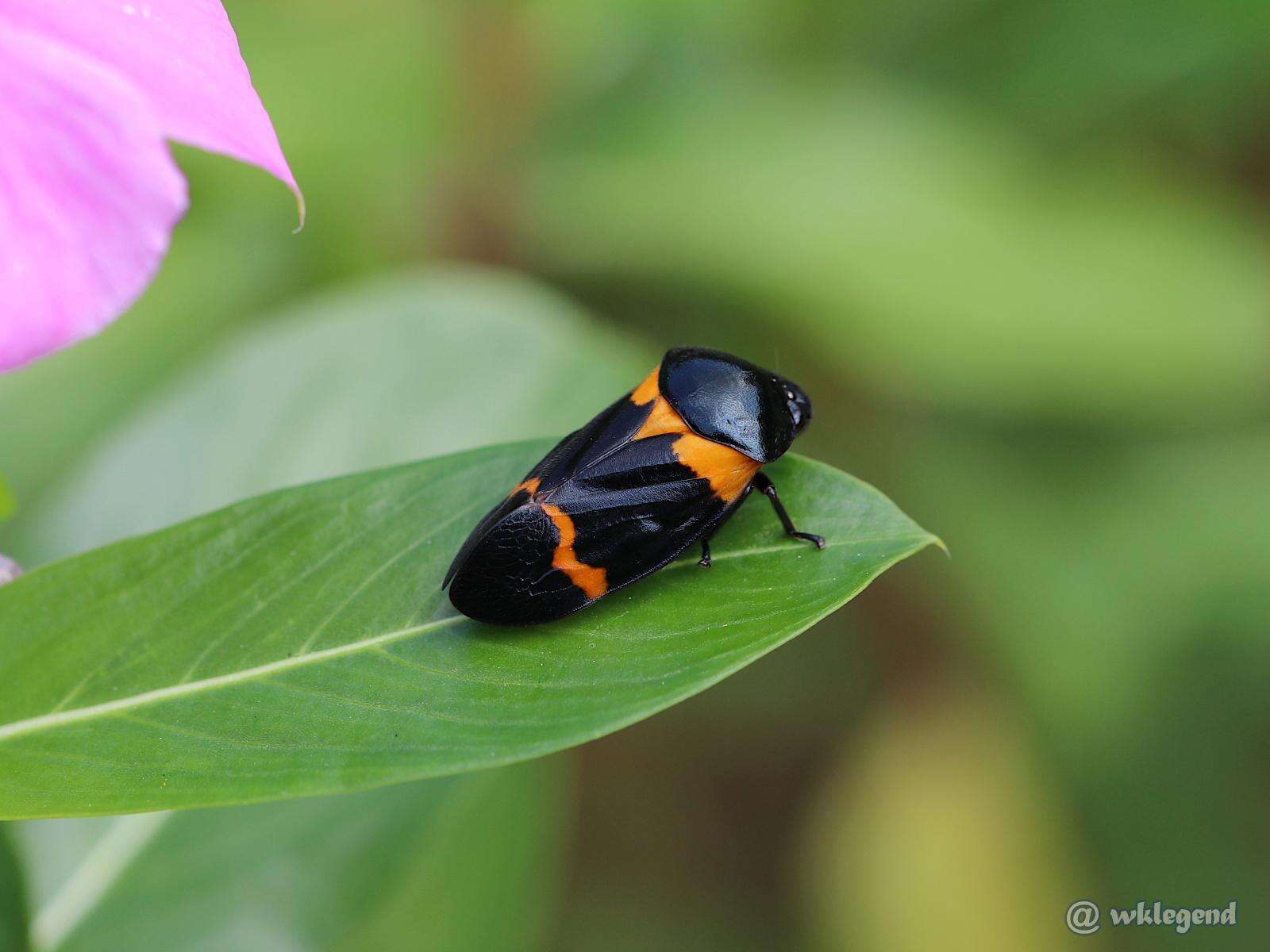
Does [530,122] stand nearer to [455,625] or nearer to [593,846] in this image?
[593,846]

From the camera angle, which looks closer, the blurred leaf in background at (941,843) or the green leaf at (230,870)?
the green leaf at (230,870)

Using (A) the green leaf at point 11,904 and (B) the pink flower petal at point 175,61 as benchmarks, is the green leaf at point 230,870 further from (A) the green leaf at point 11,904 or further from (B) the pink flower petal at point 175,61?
(B) the pink flower petal at point 175,61

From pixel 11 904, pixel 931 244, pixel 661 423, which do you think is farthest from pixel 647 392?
pixel 931 244

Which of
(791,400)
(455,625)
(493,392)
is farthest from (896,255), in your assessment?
(455,625)

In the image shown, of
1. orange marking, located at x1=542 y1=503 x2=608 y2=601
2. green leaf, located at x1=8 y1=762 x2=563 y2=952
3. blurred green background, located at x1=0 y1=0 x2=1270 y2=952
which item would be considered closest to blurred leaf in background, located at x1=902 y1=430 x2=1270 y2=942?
blurred green background, located at x1=0 y1=0 x2=1270 y2=952

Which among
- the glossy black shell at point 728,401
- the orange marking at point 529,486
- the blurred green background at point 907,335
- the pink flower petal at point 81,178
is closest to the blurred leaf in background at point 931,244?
the blurred green background at point 907,335

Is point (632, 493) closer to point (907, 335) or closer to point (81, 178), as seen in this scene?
point (81, 178)
